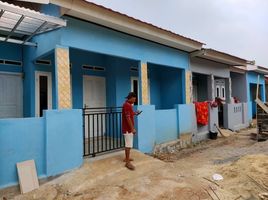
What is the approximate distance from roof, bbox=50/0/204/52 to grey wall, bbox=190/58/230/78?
176cm

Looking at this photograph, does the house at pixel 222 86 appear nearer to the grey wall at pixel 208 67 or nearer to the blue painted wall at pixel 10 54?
the grey wall at pixel 208 67

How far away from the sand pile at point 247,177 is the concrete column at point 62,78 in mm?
3942

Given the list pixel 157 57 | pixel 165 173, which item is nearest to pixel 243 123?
pixel 157 57

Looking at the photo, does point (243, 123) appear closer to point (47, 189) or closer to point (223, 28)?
point (223, 28)

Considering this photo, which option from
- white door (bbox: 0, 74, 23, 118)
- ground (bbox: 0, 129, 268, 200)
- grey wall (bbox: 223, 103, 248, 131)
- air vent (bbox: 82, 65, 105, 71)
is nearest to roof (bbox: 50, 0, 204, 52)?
air vent (bbox: 82, 65, 105, 71)

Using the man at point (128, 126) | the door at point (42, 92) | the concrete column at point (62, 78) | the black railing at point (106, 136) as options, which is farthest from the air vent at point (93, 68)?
the man at point (128, 126)

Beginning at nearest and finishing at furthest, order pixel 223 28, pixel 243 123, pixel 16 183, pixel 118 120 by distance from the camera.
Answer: pixel 16 183
pixel 118 120
pixel 243 123
pixel 223 28

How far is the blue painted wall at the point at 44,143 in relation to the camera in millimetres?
4922

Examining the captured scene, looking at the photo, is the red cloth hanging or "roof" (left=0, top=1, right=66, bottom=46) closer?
"roof" (left=0, top=1, right=66, bottom=46)

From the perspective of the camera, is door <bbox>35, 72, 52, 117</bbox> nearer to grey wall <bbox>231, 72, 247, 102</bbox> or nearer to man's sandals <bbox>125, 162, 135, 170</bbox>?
man's sandals <bbox>125, 162, 135, 170</bbox>

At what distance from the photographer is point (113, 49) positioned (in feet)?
24.1

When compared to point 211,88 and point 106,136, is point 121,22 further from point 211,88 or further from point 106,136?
point 211,88

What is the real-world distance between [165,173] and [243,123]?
11145mm

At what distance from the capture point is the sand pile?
5.21m
